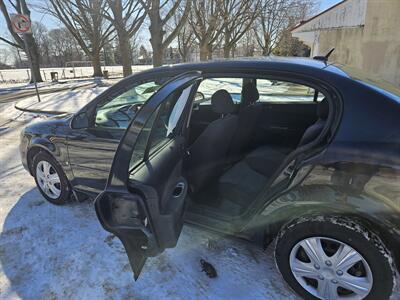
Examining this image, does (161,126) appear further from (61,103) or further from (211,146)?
(61,103)

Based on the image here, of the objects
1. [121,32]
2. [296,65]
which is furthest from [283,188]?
[121,32]

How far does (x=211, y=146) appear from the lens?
7.99 ft

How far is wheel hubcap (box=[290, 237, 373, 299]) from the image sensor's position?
5.51ft

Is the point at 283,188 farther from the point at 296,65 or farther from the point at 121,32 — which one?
the point at 121,32

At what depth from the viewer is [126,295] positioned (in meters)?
2.01

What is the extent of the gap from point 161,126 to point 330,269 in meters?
1.47

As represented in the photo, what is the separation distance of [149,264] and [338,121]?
173cm

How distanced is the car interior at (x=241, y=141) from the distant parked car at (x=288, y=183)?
0.02 metres

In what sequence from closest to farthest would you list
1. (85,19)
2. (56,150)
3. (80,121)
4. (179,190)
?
(179,190) → (80,121) → (56,150) → (85,19)

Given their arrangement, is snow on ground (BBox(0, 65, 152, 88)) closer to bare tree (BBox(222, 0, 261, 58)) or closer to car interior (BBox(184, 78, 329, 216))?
bare tree (BBox(222, 0, 261, 58))

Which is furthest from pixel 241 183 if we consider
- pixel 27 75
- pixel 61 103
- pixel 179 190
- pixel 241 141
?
pixel 27 75

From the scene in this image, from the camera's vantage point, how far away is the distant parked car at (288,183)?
1.56 metres

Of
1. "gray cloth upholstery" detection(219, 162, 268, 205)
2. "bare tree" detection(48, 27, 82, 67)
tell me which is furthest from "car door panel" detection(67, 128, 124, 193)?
"bare tree" detection(48, 27, 82, 67)

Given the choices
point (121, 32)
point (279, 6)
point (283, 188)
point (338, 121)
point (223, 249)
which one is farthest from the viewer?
point (279, 6)
